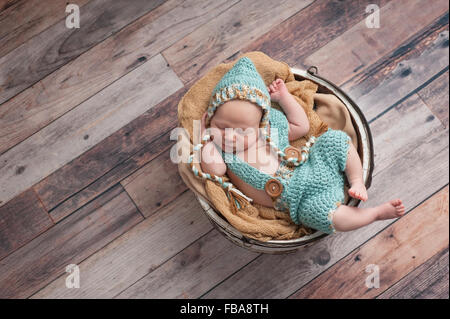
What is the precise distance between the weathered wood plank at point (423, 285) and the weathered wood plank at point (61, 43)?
4.24 ft

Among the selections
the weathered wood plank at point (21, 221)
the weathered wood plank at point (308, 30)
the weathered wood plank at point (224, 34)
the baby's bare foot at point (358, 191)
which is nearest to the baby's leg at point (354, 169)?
the baby's bare foot at point (358, 191)

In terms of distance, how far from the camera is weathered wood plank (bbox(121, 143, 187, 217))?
133 centimetres

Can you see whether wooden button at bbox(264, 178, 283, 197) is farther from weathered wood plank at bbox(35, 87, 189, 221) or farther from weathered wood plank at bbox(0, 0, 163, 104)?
weathered wood plank at bbox(0, 0, 163, 104)

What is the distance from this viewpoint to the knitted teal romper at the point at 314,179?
105 cm

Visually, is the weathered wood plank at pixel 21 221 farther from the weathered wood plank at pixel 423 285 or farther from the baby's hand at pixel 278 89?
the weathered wood plank at pixel 423 285

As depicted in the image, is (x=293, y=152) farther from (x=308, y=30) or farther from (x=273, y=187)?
(x=308, y=30)

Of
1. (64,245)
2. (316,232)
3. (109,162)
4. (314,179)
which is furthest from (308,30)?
(64,245)

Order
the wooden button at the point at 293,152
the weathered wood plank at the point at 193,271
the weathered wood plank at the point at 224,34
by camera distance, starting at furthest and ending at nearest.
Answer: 1. the weathered wood plank at the point at 224,34
2. the weathered wood plank at the point at 193,271
3. the wooden button at the point at 293,152

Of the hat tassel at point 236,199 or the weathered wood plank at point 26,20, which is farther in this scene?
the weathered wood plank at point 26,20

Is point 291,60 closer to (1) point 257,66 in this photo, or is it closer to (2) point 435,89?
(1) point 257,66

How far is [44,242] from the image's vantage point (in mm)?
1315

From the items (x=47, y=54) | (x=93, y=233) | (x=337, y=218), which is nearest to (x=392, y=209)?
(x=337, y=218)

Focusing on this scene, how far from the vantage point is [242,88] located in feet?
3.36

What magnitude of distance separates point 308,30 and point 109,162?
0.85 metres
